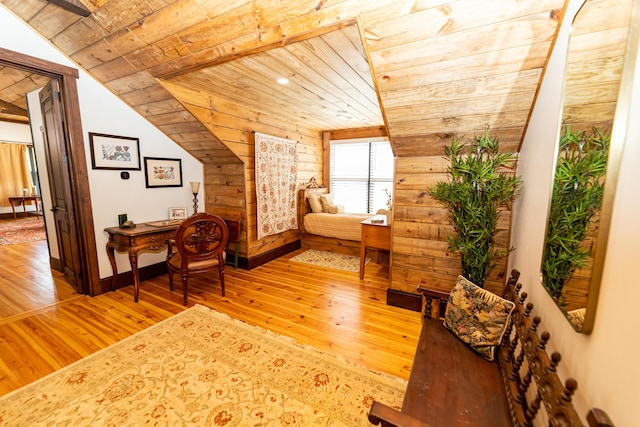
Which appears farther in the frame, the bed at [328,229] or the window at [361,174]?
the window at [361,174]

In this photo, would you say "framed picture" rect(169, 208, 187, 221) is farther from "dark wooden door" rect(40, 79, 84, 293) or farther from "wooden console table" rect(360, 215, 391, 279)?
"wooden console table" rect(360, 215, 391, 279)

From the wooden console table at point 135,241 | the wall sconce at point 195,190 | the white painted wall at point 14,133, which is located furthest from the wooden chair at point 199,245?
the white painted wall at point 14,133

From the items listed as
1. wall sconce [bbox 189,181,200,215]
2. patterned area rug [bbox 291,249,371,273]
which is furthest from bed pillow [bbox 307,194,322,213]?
wall sconce [bbox 189,181,200,215]

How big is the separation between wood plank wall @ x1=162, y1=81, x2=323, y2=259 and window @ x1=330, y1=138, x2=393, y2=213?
151cm

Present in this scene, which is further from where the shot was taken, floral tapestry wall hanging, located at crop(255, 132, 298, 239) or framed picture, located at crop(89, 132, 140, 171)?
floral tapestry wall hanging, located at crop(255, 132, 298, 239)

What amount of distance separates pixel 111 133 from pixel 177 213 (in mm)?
1149

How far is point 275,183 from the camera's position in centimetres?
407

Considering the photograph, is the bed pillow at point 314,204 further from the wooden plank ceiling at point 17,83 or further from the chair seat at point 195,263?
the wooden plank ceiling at point 17,83

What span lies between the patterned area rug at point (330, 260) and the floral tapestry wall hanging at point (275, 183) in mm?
538

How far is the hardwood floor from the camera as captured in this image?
2.01 meters

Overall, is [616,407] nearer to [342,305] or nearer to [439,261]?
[439,261]

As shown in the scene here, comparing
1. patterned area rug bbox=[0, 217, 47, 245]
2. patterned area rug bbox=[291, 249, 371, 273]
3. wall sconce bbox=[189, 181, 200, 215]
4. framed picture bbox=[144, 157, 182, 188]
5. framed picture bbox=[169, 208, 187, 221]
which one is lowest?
patterned area rug bbox=[291, 249, 371, 273]

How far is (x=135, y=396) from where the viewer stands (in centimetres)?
163

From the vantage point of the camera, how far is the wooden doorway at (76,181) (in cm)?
254
